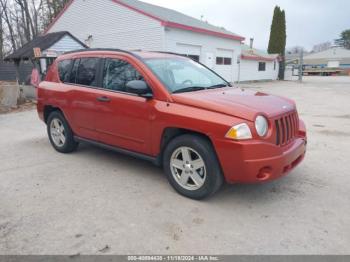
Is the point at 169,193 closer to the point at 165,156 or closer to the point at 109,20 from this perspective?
the point at 165,156

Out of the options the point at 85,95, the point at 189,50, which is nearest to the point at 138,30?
the point at 189,50

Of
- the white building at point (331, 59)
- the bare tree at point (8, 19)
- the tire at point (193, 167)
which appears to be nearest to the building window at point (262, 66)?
the bare tree at point (8, 19)

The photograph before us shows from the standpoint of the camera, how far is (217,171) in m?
3.56

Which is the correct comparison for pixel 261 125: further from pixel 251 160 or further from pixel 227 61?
pixel 227 61

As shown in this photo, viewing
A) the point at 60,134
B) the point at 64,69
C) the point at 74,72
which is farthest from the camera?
the point at 60,134

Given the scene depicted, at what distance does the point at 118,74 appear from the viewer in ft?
15.1

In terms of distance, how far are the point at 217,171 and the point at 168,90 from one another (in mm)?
1218

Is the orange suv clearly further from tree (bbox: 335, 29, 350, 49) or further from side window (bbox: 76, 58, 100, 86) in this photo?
tree (bbox: 335, 29, 350, 49)

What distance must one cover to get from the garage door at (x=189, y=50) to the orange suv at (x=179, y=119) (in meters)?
15.0

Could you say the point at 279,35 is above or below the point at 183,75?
above

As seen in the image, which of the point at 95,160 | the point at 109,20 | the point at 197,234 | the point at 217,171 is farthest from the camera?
the point at 109,20

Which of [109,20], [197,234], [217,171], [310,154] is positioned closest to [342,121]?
[310,154]

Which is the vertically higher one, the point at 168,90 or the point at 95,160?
the point at 168,90

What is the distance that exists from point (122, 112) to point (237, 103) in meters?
1.62
